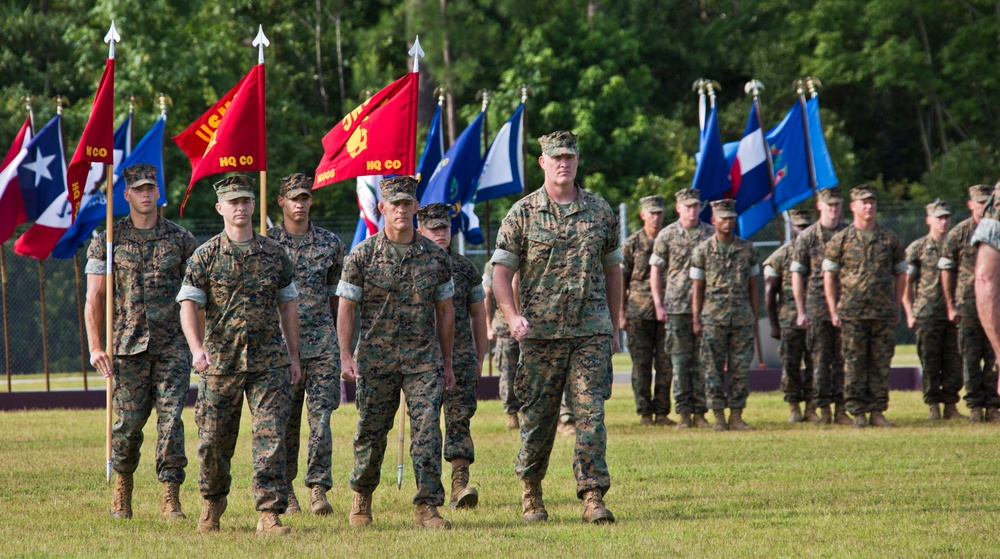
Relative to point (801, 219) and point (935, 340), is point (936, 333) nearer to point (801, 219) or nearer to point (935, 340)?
point (935, 340)

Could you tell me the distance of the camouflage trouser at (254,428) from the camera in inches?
317

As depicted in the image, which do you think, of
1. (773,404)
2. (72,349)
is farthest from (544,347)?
(72,349)

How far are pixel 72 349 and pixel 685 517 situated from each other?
19248mm

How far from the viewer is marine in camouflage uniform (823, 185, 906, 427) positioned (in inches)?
539

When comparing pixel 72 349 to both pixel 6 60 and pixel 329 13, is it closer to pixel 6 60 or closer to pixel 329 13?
pixel 6 60

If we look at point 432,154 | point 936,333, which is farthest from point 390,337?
point 432,154

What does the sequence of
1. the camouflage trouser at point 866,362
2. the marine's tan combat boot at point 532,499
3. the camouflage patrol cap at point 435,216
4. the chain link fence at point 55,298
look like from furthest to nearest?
the chain link fence at point 55,298 < the camouflage trouser at point 866,362 < the camouflage patrol cap at point 435,216 < the marine's tan combat boot at point 532,499

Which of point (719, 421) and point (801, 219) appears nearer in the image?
point (719, 421)

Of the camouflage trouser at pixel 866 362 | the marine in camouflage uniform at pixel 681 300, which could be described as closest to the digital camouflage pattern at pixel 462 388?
the marine in camouflage uniform at pixel 681 300

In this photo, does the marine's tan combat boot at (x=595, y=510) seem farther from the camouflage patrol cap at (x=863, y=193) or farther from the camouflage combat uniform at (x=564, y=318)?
the camouflage patrol cap at (x=863, y=193)

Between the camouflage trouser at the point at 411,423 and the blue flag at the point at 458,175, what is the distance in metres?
8.31

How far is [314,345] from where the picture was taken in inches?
366

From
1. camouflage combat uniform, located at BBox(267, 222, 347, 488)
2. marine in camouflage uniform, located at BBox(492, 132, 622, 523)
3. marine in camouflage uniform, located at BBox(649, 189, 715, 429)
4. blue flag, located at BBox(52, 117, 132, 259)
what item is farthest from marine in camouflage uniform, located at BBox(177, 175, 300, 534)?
blue flag, located at BBox(52, 117, 132, 259)

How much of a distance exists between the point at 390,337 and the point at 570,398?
1.18 meters
